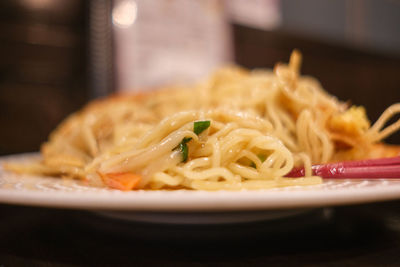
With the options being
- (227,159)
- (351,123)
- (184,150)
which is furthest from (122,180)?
(351,123)

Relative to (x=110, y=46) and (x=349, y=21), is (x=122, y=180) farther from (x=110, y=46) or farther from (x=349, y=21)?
(x=349, y=21)

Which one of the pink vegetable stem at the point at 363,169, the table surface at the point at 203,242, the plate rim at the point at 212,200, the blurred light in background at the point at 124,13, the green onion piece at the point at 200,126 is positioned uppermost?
the blurred light in background at the point at 124,13

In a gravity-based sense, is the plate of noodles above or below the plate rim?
above

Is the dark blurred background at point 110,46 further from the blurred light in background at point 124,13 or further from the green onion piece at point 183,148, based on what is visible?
the green onion piece at point 183,148

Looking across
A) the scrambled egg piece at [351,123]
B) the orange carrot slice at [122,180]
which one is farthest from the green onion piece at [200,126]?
the scrambled egg piece at [351,123]

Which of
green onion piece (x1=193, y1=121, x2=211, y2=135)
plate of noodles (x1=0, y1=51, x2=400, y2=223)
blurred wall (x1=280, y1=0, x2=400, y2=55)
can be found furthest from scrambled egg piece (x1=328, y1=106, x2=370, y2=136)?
blurred wall (x1=280, y1=0, x2=400, y2=55)

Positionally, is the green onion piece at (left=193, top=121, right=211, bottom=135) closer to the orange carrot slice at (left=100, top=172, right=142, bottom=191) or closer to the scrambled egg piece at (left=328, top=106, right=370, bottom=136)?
the orange carrot slice at (left=100, top=172, right=142, bottom=191)
